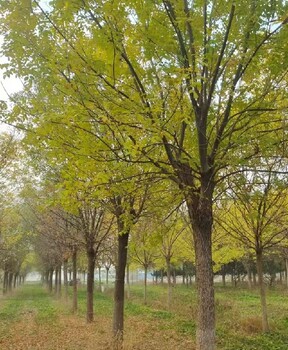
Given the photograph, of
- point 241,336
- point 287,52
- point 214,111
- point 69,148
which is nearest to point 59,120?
point 69,148

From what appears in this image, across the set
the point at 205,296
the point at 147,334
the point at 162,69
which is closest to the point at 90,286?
the point at 147,334

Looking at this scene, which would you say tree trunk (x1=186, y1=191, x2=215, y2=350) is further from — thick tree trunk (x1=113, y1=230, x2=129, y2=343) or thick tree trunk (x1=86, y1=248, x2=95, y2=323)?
thick tree trunk (x1=86, y1=248, x2=95, y2=323)

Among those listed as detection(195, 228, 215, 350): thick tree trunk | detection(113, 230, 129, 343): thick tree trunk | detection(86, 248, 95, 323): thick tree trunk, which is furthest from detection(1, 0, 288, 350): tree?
detection(86, 248, 95, 323): thick tree trunk

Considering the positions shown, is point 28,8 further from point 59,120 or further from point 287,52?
point 287,52

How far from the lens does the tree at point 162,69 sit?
4.52 m

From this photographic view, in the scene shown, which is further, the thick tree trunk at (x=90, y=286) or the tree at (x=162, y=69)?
the thick tree trunk at (x=90, y=286)

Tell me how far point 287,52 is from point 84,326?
11746mm

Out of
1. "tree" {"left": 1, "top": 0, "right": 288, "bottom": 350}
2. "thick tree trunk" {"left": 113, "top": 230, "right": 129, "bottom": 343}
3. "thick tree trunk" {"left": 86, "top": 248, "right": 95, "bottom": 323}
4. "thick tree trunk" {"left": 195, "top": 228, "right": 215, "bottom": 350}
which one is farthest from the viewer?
"thick tree trunk" {"left": 86, "top": 248, "right": 95, "bottom": 323}

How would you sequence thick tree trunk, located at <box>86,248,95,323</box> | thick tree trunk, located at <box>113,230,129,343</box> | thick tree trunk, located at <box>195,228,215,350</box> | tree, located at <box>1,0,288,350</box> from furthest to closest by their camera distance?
thick tree trunk, located at <box>86,248,95,323</box> < thick tree trunk, located at <box>113,230,129,343</box> < thick tree trunk, located at <box>195,228,215,350</box> < tree, located at <box>1,0,288,350</box>

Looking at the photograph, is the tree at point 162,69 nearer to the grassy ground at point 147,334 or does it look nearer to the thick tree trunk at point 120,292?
the thick tree trunk at point 120,292

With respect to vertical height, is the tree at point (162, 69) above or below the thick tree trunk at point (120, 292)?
above

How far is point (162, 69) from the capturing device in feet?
16.1

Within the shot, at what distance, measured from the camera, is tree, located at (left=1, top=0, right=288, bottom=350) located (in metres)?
4.52

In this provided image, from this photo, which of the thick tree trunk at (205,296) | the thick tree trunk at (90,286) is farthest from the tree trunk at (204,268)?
the thick tree trunk at (90,286)
